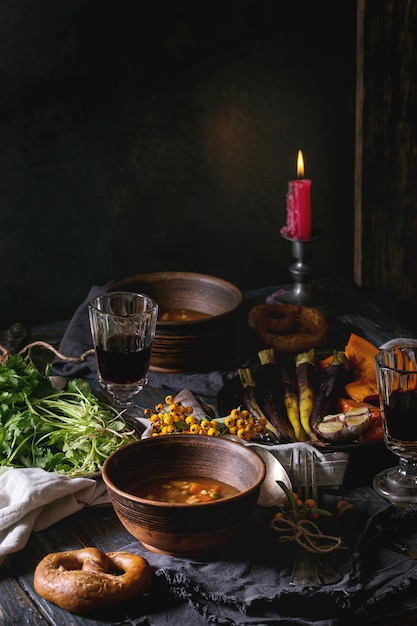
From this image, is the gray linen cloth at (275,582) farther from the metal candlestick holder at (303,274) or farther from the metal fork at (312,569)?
the metal candlestick holder at (303,274)

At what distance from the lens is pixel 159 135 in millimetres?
3092

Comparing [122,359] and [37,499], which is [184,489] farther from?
[122,359]

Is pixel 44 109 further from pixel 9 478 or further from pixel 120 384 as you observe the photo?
pixel 9 478

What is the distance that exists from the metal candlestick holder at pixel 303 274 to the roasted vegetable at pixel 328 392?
2.26 ft

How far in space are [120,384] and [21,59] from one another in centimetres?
120

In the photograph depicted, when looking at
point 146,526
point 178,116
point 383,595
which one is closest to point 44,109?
point 178,116

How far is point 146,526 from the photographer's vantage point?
1678mm

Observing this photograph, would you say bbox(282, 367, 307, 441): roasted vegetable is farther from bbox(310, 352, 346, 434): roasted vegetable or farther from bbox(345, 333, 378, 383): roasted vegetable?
bbox(345, 333, 378, 383): roasted vegetable

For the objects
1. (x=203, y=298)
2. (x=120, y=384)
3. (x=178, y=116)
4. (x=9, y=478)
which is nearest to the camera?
(x=9, y=478)

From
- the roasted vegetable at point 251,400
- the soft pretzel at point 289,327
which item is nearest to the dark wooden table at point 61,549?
the roasted vegetable at point 251,400

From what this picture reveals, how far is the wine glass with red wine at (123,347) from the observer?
2203 millimetres

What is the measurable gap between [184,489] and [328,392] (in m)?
0.56

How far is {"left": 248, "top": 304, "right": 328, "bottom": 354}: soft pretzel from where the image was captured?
268cm

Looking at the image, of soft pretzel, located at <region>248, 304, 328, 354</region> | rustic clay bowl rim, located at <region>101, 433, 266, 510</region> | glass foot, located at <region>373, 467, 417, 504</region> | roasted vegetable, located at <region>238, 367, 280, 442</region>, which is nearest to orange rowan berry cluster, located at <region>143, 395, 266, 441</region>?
roasted vegetable, located at <region>238, 367, 280, 442</region>
